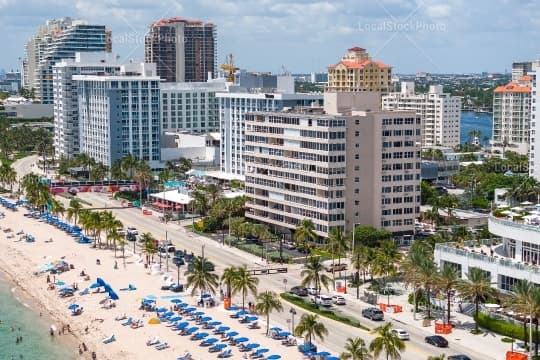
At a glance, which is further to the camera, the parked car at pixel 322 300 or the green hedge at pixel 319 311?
the parked car at pixel 322 300

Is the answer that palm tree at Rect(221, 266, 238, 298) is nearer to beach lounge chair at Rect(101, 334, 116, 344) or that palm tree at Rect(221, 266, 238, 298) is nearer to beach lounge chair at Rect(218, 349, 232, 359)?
beach lounge chair at Rect(101, 334, 116, 344)

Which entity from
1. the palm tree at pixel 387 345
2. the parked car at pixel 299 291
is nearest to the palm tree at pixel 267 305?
the parked car at pixel 299 291

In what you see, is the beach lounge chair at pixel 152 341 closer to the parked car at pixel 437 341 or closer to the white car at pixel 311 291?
the white car at pixel 311 291

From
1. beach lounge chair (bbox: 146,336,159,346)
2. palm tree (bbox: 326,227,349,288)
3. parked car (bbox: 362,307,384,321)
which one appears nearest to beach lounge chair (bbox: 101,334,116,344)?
beach lounge chair (bbox: 146,336,159,346)

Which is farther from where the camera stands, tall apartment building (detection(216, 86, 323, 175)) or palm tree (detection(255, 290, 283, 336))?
tall apartment building (detection(216, 86, 323, 175))

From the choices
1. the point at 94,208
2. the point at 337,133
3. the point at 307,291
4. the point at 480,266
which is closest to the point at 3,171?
the point at 94,208

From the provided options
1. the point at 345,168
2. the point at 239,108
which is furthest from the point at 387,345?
the point at 239,108

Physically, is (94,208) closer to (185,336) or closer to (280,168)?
(280,168)
